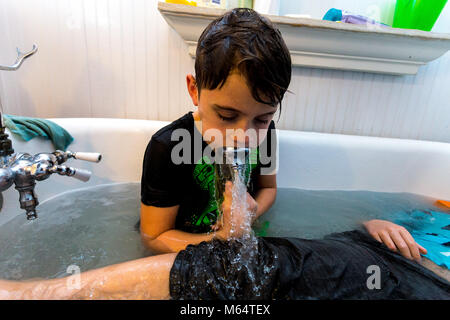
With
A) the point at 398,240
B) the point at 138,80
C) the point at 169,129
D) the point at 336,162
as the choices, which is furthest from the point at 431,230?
the point at 138,80

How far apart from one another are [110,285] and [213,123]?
33 centimetres

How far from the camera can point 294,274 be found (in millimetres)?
439

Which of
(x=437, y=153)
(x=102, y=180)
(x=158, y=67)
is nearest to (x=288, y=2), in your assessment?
(x=158, y=67)

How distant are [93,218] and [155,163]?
323mm

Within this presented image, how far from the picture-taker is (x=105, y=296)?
1.40 ft

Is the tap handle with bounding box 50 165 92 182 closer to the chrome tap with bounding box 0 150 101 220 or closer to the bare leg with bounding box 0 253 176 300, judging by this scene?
the chrome tap with bounding box 0 150 101 220

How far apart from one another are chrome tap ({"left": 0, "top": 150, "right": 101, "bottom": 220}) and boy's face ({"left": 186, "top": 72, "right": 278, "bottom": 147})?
0.72ft

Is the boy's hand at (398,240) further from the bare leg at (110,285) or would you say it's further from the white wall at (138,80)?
the white wall at (138,80)

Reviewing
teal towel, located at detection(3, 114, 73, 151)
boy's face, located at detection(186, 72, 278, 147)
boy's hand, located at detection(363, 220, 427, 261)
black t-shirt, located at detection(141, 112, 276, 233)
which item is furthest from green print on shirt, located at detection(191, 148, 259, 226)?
teal towel, located at detection(3, 114, 73, 151)

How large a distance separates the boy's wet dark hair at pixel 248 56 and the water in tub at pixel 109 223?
0.28 metres

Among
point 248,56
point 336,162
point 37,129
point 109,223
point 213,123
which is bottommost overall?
point 109,223

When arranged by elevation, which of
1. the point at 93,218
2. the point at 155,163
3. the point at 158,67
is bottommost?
the point at 93,218

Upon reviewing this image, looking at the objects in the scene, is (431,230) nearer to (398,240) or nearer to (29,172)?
(398,240)

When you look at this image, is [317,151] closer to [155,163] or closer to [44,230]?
[155,163]
